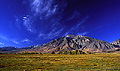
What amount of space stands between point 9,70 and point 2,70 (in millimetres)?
1400

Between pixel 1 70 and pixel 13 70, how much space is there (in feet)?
8.03

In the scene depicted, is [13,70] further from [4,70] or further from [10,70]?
[4,70]

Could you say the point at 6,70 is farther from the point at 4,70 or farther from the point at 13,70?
the point at 13,70

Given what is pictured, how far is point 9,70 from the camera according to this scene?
16.1 m

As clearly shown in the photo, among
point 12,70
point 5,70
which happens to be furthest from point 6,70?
point 12,70

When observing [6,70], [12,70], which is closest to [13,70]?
[12,70]

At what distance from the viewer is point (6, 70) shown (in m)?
16.0

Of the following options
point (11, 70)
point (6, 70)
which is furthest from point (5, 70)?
point (11, 70)

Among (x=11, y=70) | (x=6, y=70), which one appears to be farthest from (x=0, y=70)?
(x=11, y=70)

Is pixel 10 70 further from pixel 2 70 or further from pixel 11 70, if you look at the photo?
pixel 2 70

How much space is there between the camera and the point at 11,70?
53.0 ft

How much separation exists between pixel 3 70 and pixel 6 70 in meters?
0.62

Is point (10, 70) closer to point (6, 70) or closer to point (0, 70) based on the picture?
point (6, 70)

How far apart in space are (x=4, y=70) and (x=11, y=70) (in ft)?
4.64
